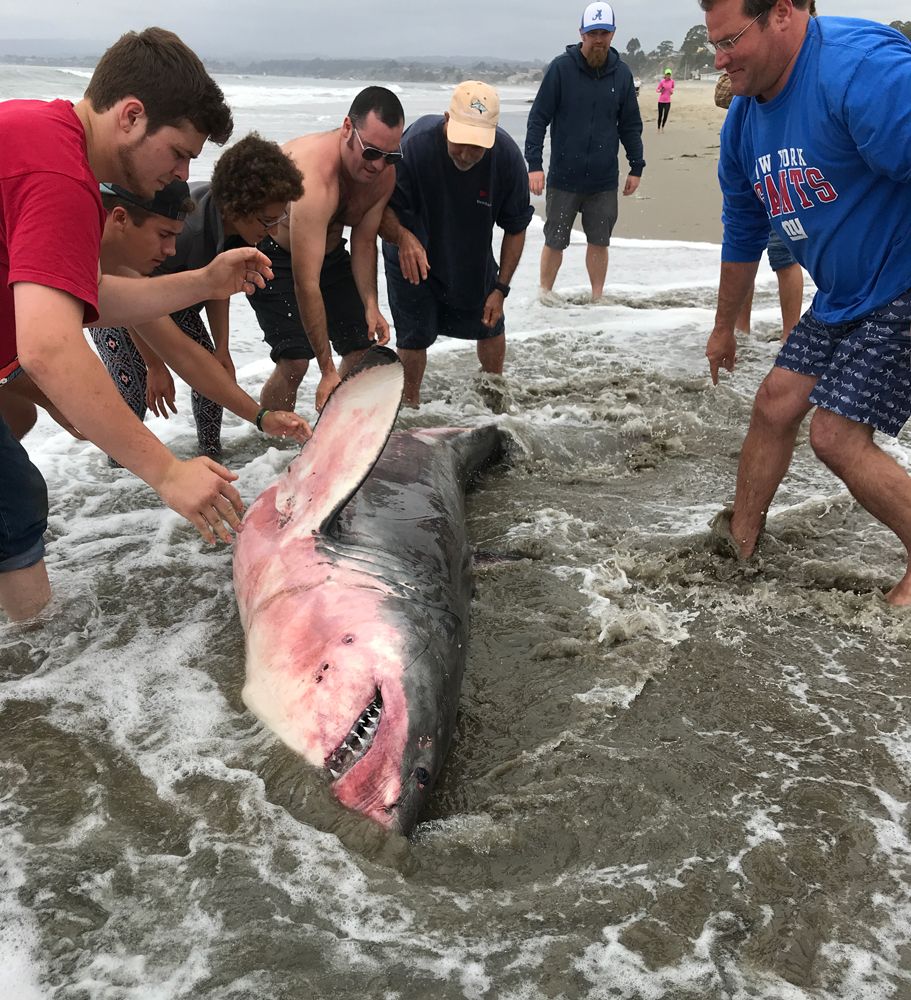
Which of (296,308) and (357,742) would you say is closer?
(357,742)

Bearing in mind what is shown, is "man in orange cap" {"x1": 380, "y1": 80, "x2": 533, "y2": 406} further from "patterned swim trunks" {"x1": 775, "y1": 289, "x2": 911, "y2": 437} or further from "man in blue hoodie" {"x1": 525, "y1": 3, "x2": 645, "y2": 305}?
"man in blue hoodie" {"x1": 525, "y1": 3, "x2": 645, "y2": 305}

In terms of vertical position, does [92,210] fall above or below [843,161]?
below

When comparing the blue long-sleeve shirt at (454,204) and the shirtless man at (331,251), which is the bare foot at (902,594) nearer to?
the shirtless man at (331,251)

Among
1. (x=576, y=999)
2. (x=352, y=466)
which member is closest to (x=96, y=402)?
(x=352, y=466)

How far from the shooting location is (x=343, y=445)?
3680mm

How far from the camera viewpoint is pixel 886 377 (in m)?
3.73

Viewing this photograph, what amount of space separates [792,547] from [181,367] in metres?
3.12

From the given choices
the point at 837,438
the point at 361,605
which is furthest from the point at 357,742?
the point at 837,438

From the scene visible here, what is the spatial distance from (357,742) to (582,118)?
7.70 metres

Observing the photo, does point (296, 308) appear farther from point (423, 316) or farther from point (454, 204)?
point (454, 204)

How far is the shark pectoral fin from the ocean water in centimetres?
66

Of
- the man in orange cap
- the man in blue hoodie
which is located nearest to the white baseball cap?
the man in blue hoodie

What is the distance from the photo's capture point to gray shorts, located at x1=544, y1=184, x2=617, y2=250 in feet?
29.9

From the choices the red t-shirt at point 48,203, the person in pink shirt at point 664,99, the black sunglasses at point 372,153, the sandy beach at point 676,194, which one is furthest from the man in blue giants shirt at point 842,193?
the person in pink shirt at point 664,99
